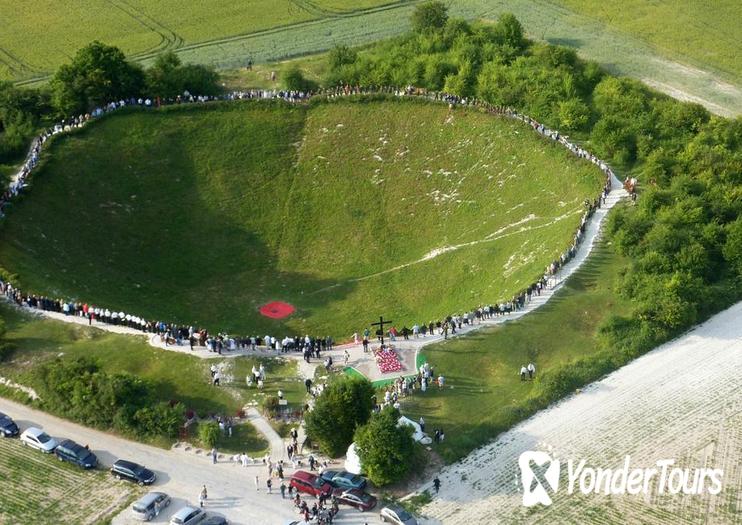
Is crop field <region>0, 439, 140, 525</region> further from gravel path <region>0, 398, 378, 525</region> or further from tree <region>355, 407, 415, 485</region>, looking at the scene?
tree <region>355, 407, 415, 485</region>

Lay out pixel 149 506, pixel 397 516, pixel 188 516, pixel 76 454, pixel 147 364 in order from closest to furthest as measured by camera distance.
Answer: pixel 188 516
pixel 397 516
pixel 149 506
pixel 76 454
pixel 147 364

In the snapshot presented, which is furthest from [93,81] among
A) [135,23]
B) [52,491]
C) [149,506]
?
[149,506]

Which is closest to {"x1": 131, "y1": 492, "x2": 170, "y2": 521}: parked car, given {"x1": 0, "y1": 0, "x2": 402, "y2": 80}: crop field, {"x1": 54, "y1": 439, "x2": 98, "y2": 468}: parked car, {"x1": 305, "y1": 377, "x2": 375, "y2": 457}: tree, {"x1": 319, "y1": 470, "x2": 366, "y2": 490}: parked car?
{"x1": 54, "y1": 439, "x2": 98, "y2": 468}: parked car

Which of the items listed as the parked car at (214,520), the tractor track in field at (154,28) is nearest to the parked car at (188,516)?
the parked car at (214,520)

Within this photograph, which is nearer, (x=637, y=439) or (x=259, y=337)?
(x=637, y=439)

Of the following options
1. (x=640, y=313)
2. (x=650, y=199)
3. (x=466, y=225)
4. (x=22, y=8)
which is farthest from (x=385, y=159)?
(x=22, y=8)

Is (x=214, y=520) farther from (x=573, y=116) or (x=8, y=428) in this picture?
(x=573, y=116)

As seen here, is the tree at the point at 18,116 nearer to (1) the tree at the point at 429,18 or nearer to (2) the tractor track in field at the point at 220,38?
(2) the tractor track in field at the point at 220,38
